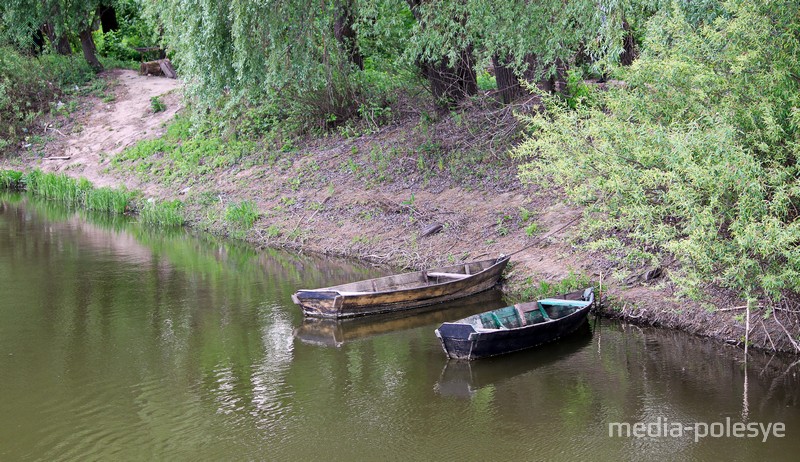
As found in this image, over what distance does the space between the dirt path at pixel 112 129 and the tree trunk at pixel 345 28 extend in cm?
720

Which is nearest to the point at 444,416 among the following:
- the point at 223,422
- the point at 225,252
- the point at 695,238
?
the point at 223,422

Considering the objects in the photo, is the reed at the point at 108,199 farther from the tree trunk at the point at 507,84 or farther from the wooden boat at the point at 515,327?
the wooden boat at the point at 515,327

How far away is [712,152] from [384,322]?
5.47 m

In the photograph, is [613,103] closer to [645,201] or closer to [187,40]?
[645,201]

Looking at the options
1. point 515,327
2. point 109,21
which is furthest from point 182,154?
point 109,21

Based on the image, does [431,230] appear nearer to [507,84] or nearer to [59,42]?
[507,84]

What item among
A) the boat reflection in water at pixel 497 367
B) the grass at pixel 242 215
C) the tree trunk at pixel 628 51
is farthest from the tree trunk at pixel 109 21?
the boat reflection in water at pixel 497 367

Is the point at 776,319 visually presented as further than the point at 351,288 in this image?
No

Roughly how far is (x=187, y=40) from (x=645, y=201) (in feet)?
36.6

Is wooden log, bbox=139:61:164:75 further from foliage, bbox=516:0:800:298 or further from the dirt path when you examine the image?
foliage, bbox=516:0:800:298

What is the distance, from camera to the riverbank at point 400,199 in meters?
12.4

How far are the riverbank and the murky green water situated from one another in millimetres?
700

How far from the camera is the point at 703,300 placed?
10.8 metres

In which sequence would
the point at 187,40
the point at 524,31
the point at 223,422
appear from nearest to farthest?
the point at 223,422 → the point at 524,31 → the point at 187,40
